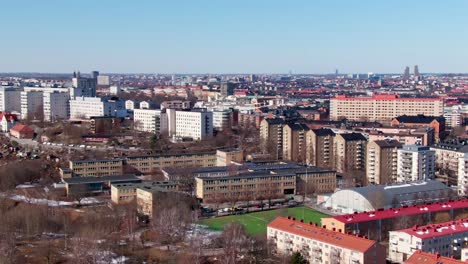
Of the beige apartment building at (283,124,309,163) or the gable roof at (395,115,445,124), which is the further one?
the gable roof at (395,115,445,124)

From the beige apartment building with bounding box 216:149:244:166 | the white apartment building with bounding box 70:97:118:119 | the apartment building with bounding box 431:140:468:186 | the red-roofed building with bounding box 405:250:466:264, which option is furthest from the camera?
the white apartment building with bounding box 70:97:118:119

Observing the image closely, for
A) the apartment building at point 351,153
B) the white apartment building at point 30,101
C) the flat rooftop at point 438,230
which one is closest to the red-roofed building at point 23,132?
the white apartment building at point 30,101

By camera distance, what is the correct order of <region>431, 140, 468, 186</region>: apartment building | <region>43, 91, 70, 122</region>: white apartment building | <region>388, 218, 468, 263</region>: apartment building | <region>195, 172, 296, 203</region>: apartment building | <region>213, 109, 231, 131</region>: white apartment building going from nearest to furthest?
1. <region>388, 218, 468, 263</region>: apartment building
2. <region>195, 172, 296, 203</region>: apartment building
3. <region>431, 140, 468, 186</region>: apartment building
4. <region>213, 109, 231, 131</region>: white apartment building
5. <region>43, 91, 70, 122</region>: white apartment building

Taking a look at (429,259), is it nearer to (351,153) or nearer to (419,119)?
(351,153)

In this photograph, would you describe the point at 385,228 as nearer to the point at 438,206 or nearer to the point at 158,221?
the point at 438,206

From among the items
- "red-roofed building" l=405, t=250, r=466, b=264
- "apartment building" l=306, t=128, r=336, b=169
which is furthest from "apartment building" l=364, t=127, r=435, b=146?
"red-roofed building" l=405, t=250, r=466, b=264

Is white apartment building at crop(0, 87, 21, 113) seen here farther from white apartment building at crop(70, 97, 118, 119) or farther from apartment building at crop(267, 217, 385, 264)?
apartment building at crop(267, 217, 385, 264)
